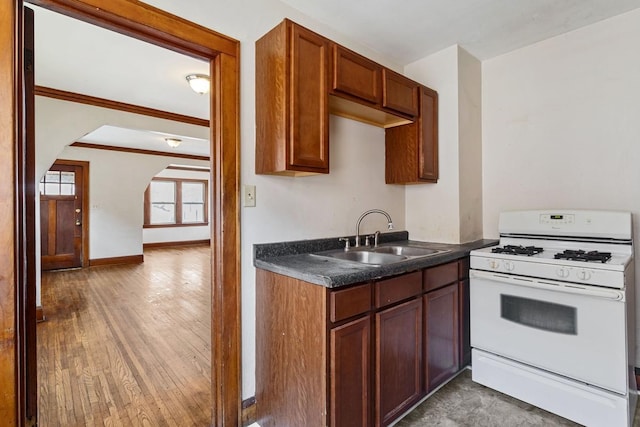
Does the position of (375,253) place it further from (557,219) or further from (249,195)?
(557,219)

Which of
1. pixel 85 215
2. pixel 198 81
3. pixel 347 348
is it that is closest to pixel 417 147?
pixel 347 348

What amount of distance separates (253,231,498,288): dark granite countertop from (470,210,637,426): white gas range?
15.0 inches

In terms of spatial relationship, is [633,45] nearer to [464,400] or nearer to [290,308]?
[464,400]

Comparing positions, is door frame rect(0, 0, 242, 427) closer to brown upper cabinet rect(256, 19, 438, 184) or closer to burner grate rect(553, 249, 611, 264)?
brown upper cabinet rect(256, 19, 438, 184)

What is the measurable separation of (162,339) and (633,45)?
13.9ft

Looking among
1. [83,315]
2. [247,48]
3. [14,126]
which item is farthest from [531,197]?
[83,315]

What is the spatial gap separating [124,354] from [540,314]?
9.82 ft

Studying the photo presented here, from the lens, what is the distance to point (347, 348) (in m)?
1.40

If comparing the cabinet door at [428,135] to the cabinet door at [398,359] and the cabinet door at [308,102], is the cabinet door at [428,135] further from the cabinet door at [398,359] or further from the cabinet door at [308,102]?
the cabinet door at [398,359]

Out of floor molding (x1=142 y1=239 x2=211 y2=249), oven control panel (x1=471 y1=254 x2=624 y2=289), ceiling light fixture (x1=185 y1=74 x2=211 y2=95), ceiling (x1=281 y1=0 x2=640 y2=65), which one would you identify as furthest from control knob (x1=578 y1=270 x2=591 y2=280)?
floor molding (x1=142 y1=239 x2=211 y2=249)

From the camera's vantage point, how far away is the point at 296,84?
1.62 m

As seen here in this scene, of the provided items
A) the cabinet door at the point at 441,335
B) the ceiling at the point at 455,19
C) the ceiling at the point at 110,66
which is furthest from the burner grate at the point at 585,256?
the ceiling at the point at 110,66

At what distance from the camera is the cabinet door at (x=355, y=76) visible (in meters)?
1.83

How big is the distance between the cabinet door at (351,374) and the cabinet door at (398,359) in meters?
0.08
